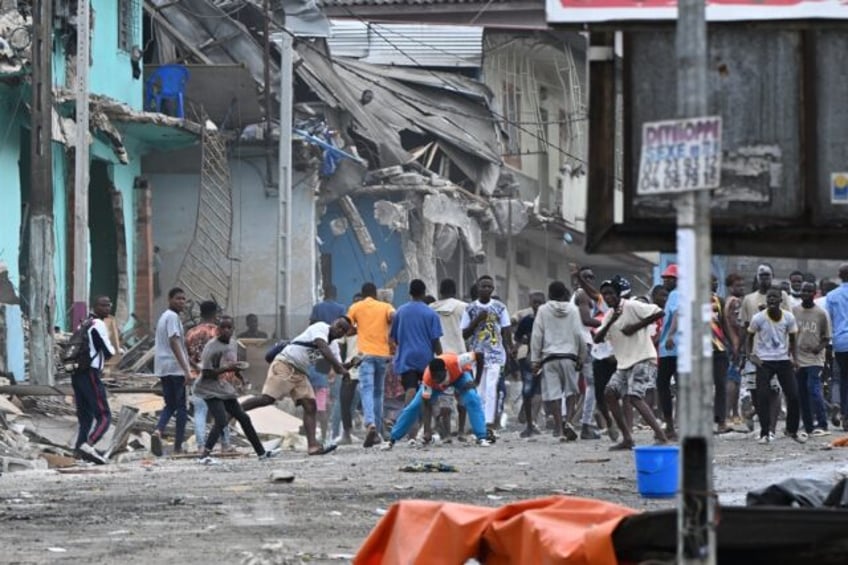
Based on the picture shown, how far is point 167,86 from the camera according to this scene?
33438 mm

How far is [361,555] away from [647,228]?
6.68 ft

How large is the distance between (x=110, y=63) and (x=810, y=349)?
45.1 ft

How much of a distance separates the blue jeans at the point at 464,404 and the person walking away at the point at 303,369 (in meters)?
0.72

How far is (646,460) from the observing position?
1398 cm

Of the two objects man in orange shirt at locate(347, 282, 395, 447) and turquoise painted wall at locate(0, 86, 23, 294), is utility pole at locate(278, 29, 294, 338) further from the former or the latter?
man in orange shirt at locate(347, 282, 395, 447)

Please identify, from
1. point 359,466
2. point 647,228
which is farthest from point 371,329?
point 647,228

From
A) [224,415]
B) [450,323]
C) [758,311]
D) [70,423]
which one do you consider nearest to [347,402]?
[450,323]

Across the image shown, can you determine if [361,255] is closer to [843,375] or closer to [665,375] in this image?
[843,375]

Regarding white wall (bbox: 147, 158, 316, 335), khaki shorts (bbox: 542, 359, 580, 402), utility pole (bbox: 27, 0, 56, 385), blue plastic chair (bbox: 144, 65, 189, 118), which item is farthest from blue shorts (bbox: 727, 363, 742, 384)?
blue plastic chair (bbox: 144, 65, 189, 118)

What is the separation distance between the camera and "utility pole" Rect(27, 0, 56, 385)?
80.6ft

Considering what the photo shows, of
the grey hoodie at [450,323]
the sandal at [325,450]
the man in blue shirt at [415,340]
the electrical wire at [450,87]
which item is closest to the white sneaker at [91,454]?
the sandal at [325,450]

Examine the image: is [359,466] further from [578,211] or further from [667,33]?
[578,211]

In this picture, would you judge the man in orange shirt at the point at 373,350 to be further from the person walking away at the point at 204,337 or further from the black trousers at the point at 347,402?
the person walking away at the point at 204,337

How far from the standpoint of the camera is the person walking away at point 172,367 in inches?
821
